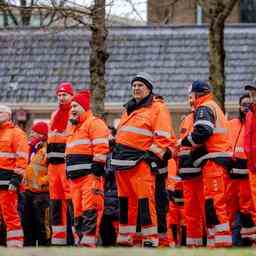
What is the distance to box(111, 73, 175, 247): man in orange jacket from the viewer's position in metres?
16.0

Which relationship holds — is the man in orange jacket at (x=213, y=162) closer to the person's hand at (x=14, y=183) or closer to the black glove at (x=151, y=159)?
the black glove at (x=151, y=159)

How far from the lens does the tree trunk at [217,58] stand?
22250 millimetres

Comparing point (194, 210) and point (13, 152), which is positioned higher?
point (13, 152)

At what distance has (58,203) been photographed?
1812 cm

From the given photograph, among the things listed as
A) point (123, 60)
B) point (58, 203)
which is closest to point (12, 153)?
point (58, 203)

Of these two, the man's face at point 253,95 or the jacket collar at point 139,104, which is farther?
the man's face at point 253,95

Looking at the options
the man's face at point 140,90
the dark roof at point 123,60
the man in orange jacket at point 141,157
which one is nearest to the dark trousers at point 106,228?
the man in orange jacket at point 141,157

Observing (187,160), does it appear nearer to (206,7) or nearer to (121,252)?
(206,7)

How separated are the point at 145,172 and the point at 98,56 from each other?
6.50m

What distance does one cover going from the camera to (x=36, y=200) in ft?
65.3

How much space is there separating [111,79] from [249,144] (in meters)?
16.2

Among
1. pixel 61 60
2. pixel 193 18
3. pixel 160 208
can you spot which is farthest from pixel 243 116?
pixel 193 18

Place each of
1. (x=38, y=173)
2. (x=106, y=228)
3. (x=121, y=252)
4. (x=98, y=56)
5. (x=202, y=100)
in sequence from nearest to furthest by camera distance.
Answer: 1. (x=121, y=252)
2. (x=202, y=100)
3. (x=106, y=228)
4. (x=38, y=173)
5. (x=98, y=56)

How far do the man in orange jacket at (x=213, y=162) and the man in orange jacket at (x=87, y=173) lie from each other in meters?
1.33
